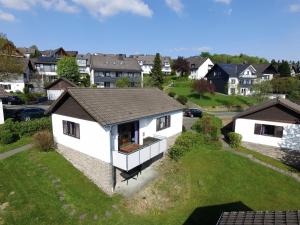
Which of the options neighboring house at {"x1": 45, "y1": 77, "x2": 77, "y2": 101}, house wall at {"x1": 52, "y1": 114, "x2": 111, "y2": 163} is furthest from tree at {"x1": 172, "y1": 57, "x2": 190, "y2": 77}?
house wall at {"x1": 52, "y1": 114, "x2": 111, "y2": 163}

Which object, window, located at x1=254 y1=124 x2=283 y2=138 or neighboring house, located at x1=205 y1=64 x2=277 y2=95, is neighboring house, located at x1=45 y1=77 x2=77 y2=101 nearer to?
window, located at x1=254 y1=124 x2=283 y2=138

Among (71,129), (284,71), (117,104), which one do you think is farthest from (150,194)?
(284,71)

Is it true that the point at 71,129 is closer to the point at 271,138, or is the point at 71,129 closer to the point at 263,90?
the point at 271,138

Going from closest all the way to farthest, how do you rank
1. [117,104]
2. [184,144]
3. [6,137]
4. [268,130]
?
[117,104]
[6,137]
[184,144]
[268,130]

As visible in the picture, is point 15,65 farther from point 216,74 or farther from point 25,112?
point 216,74

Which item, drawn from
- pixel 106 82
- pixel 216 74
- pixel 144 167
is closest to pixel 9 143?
pixel 144 167

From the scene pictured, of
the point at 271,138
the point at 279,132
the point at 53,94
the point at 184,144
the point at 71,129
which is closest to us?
the point at 71,129
